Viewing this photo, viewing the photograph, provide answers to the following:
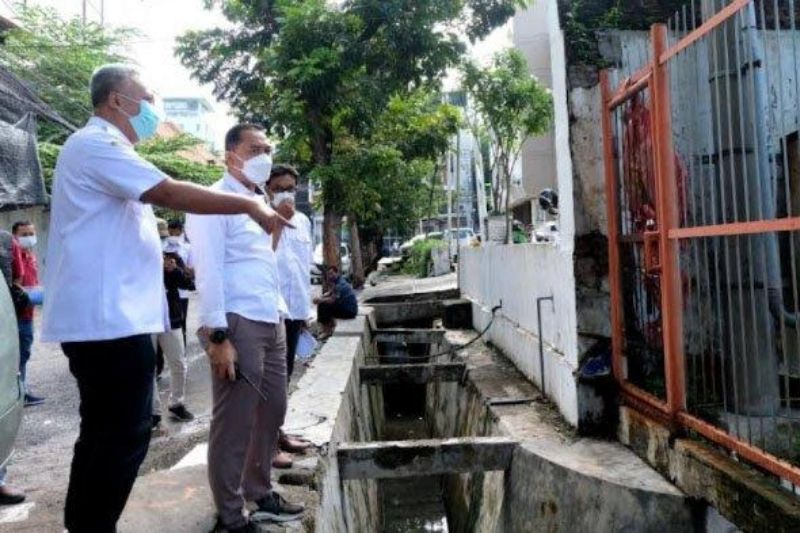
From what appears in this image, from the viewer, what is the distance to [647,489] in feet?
11.4

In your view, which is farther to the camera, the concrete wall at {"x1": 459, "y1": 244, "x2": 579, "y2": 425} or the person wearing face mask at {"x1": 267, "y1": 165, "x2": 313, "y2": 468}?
the concrete wall at {"x1": 459, "y1": 244, "x2": 579, "y2": 425}

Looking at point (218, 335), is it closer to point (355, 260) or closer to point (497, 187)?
point (355, 260)

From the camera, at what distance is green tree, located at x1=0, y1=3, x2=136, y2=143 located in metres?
14.5

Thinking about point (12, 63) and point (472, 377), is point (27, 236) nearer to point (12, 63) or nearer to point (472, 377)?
point (472, 377)

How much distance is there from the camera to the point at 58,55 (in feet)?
50.0

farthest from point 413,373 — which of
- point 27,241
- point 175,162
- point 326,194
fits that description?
point 175,162

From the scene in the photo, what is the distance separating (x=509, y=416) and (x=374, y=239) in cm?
2507

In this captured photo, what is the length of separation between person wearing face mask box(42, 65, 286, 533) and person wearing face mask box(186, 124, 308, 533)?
0.41 m

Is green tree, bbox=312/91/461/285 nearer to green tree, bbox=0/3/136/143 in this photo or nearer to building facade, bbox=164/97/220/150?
green tree, bbox=0/3/136/143

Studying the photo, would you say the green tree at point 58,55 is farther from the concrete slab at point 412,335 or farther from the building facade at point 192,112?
the building facade at point 192,112

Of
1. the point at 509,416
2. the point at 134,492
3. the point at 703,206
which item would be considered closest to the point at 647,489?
the point at 703,206

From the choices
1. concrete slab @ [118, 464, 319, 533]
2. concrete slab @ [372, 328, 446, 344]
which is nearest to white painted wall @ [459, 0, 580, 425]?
concrete slab @ [372, 328, 446, 344]

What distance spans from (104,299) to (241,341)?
71cm

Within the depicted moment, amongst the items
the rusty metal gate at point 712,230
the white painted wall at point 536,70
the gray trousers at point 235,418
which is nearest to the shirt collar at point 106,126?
the gray trousers at point 235,418
